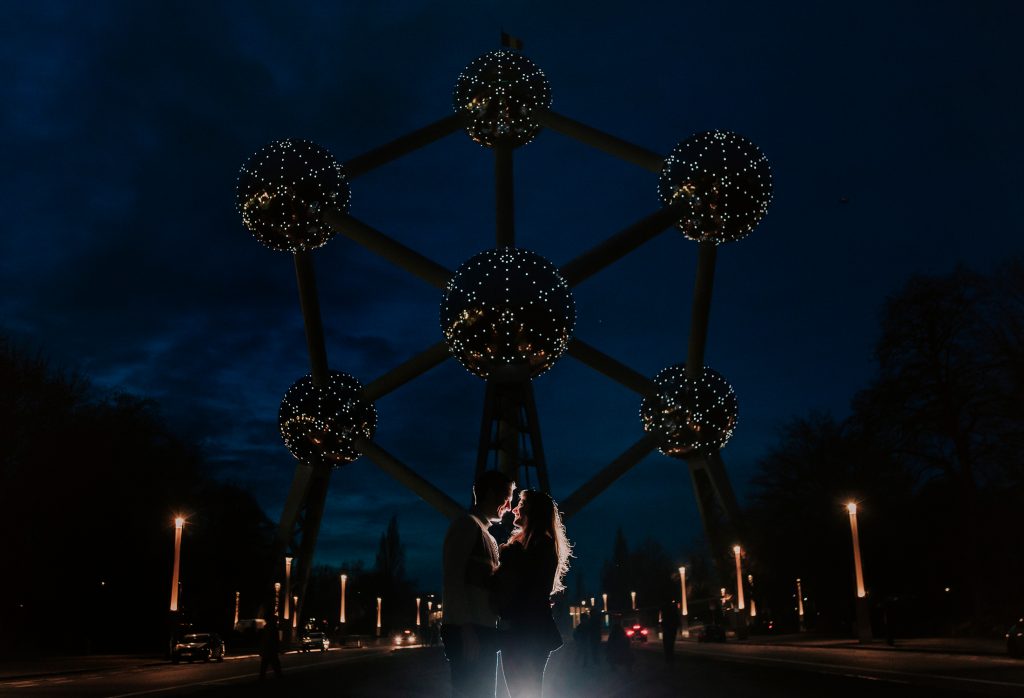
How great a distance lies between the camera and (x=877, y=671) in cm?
1703

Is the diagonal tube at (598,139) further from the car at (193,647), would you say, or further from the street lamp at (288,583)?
the street lamp at (288,583)

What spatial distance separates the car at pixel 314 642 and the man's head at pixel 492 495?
1602 inches

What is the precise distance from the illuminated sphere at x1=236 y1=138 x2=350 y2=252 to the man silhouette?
21.2 meters

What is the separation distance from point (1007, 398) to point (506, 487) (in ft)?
88.9

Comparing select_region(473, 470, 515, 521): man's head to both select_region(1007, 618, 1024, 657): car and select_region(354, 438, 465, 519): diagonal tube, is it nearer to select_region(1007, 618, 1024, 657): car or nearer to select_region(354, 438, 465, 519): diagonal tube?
select_region(1007, 618, 1024, 657): car

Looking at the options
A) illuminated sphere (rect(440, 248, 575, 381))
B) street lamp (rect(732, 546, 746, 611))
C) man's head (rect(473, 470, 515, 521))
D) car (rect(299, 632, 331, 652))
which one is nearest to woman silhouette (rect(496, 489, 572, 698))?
man's head (rect(473, 470, 515, 521))

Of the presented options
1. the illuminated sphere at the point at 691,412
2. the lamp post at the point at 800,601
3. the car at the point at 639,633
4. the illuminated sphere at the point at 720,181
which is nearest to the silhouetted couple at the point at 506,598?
the illuminated sphere at the point at 720,181

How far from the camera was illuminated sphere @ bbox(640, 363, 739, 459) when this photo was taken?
31219 mm

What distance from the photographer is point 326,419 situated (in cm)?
3053

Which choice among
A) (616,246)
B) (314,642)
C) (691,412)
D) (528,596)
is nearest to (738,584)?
(691,412)

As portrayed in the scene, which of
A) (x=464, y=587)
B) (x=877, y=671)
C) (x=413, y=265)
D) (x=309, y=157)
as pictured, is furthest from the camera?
(x=413, y=265)

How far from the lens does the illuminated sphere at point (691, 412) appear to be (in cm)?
3122

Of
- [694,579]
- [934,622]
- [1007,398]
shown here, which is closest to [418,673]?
[1007,398]

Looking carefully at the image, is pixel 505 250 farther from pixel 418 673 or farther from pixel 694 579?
pixel 694 579
